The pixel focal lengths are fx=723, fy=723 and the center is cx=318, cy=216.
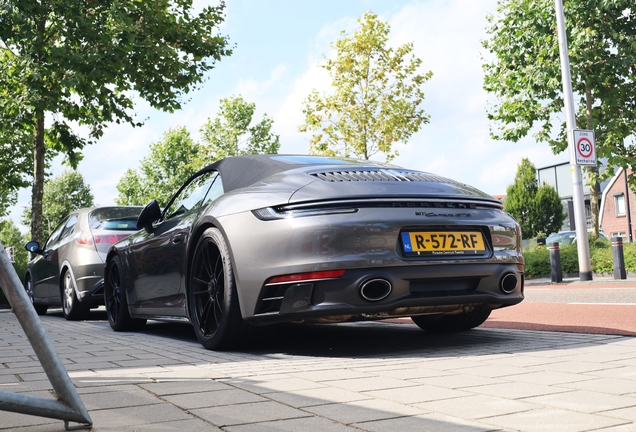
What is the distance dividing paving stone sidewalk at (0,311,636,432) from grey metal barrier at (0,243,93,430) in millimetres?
159

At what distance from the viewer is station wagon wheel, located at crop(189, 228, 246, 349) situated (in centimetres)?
467

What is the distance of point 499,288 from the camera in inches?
185

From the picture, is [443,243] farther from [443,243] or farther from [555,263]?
[555,263]

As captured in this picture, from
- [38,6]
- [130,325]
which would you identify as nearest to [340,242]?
[130,325]

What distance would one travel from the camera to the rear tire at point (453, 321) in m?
5.53

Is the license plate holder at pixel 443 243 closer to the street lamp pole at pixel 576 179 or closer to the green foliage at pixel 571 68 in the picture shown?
the street lamp pole at pixel 576 179

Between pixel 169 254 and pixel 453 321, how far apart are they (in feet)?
7.54

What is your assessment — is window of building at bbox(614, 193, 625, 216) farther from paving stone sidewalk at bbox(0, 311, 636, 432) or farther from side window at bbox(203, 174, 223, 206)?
side window at bbox(203, 174, 223, 206)

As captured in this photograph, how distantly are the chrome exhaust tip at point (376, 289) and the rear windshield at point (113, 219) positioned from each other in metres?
5.60

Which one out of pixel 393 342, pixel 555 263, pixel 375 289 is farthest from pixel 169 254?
pixel 555 263

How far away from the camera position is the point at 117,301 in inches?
284

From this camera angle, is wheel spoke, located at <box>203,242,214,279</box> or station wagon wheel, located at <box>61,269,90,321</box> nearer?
wheel spoke, located at <box>203,242,214,279</box>

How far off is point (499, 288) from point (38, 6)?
12.4 meters

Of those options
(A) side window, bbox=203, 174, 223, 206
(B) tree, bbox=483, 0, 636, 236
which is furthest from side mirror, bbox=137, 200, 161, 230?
(B) tree, bbox=483, 0, 636, 236
